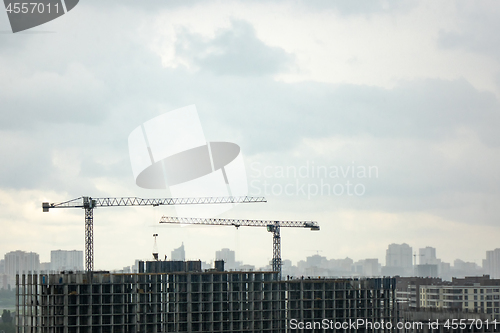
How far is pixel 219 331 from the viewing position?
409 ft

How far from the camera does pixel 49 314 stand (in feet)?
385

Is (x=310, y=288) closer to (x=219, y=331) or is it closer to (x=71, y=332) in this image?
(x=219, y=331)

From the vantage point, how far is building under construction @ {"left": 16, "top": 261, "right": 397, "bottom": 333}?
4658 inches

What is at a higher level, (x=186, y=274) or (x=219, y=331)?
(x=186, y=274)

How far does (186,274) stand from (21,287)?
26.7 m

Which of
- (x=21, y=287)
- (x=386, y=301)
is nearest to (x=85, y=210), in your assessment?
(x=21, y=287)

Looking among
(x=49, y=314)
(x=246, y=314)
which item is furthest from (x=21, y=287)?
(x=246, y=314)

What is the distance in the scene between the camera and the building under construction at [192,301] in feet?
Answer: 388

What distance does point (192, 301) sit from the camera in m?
124

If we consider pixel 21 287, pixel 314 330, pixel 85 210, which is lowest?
pixel 314 330

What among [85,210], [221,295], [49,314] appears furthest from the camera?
[85,210]

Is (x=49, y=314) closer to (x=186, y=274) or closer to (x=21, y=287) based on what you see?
(x=21, y=287)

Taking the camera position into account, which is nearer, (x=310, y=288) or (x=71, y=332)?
(x=71, y=332)

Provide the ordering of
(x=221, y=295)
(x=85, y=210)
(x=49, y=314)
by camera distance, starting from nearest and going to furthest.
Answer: (x=49, y=314)
(x=221, y=295)
(x=85, y=210)
